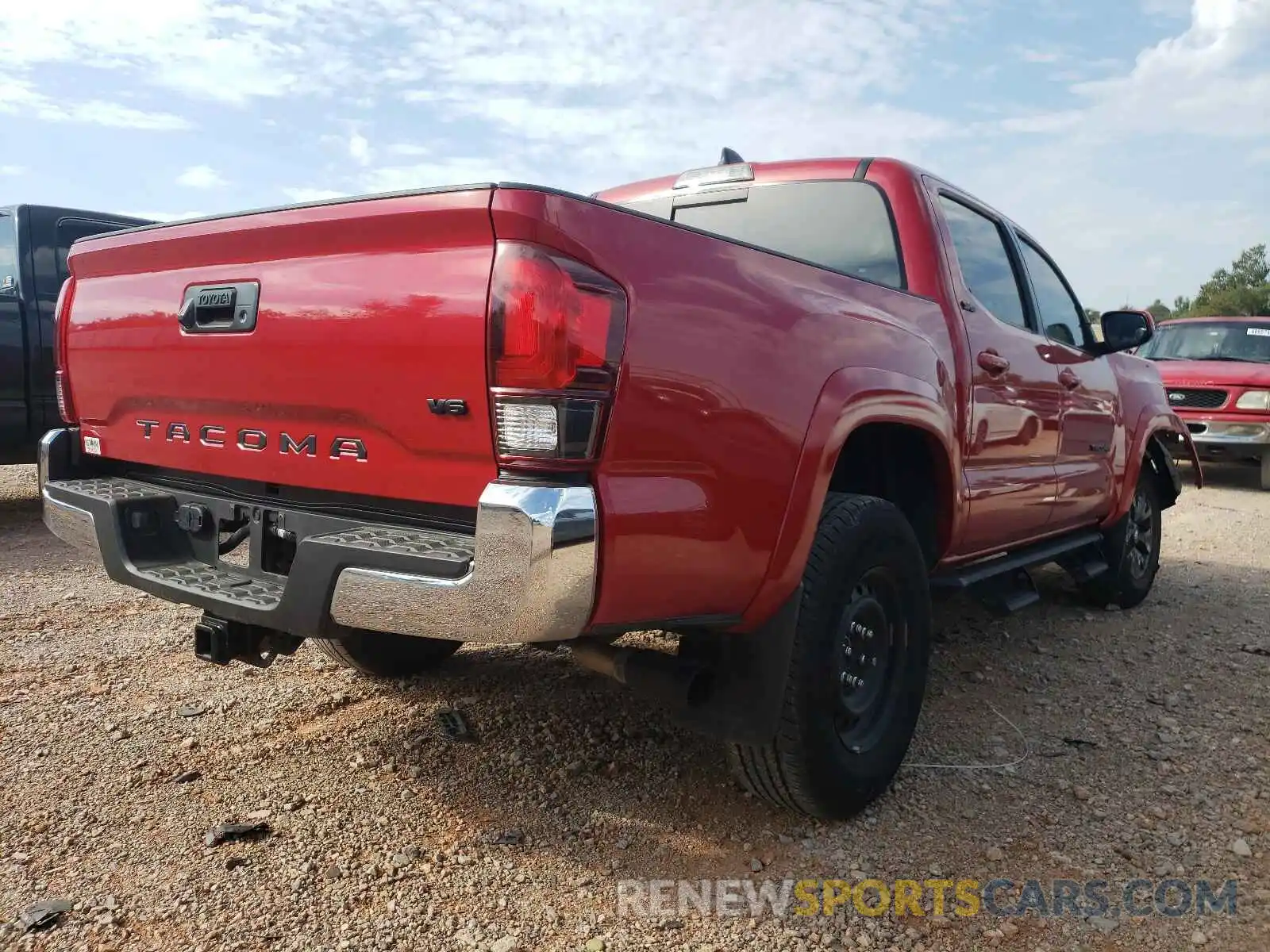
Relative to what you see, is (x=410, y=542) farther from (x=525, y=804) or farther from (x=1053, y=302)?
(x=1053, y=302)

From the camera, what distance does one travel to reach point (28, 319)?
6.14 metres

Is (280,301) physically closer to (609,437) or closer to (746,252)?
(609,437)

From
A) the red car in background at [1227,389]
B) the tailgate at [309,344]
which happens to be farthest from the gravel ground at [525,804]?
the red car in background at [1227,389]

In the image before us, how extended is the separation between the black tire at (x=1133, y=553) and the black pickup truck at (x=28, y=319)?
6232 millimetres

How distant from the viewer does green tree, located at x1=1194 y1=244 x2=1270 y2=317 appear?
145ft

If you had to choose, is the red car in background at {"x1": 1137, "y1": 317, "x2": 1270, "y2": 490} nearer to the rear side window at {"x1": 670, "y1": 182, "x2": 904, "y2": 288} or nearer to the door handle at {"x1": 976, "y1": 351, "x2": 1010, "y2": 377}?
the door handle at {"x1": 976, "y1": 351, "x2": 1010, "y2": 377}

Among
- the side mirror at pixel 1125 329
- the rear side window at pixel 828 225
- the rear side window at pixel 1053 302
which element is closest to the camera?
the rear side window at pixel 828 225

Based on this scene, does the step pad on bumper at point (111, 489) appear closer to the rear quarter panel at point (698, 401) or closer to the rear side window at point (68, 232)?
the rear quarter panel at point (698, 401)

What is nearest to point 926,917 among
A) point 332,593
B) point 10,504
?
point 332,593

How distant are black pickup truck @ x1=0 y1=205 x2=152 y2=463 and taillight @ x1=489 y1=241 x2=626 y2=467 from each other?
214 inches

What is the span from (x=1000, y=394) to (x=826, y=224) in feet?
2.88

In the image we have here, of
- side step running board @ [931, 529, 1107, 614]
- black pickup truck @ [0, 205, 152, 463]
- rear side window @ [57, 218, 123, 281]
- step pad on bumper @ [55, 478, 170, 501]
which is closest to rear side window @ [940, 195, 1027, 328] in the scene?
side step running board @ [931, 529, 1107, 614]

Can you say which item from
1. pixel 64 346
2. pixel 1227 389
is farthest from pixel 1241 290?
pixel 64 346

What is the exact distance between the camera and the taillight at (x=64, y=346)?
295cm
